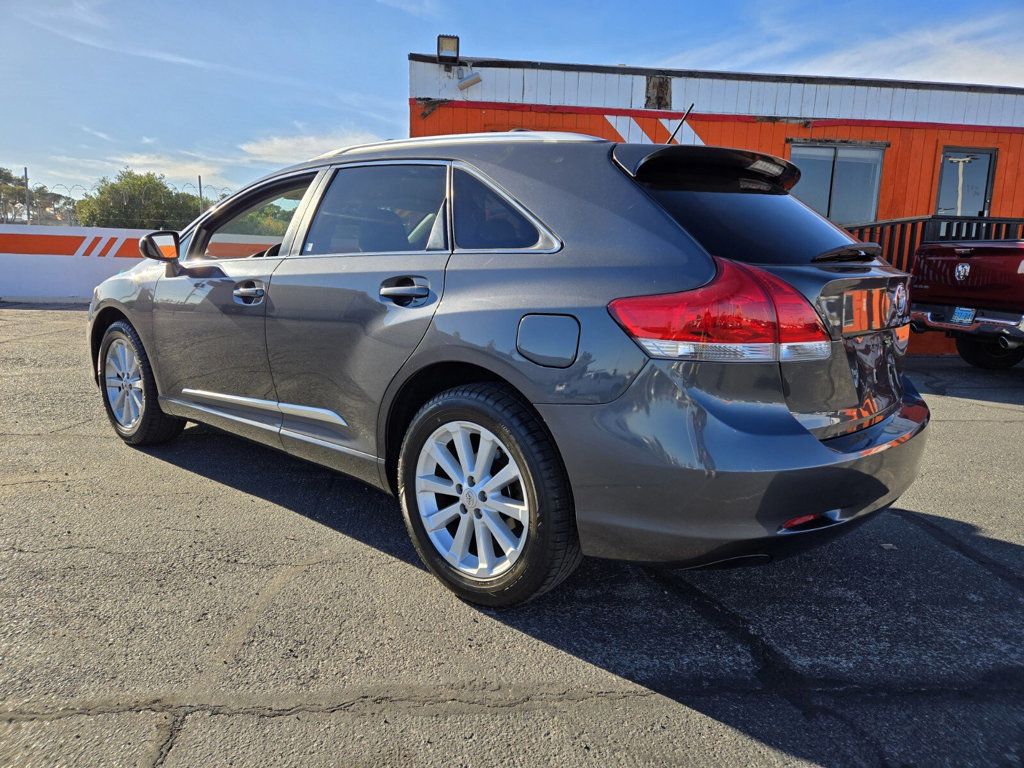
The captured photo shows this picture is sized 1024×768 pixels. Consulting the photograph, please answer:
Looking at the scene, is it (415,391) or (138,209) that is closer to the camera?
(415,391)

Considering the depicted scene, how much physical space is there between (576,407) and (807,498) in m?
0.74

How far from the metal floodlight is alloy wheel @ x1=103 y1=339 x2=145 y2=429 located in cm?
715

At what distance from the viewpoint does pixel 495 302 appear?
93.7 inches

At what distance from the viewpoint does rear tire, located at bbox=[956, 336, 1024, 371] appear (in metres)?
7.49

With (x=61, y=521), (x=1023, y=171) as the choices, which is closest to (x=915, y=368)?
(x=1023, y=171)

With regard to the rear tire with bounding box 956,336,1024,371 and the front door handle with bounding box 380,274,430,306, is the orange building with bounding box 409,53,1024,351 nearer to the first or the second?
the rear tire with bounding box 956,336,1024,371

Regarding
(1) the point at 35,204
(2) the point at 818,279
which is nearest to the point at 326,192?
(2) the point at 818,279

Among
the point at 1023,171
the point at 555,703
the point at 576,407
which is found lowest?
the point at 555,703

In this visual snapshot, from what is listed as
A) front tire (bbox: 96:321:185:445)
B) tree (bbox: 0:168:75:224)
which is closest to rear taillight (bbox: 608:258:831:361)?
front tire (bbox: 96:321:185:445)

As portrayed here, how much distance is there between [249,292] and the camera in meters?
3.34

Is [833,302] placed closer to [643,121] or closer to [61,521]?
[61,521]

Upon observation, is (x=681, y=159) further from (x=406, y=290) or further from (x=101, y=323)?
(x=101, y=323)

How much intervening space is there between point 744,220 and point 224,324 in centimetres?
252

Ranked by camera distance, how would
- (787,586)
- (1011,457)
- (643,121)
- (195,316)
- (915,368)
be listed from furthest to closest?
(643,121), (915,368), (1011,457), (195,316), (787,586)
